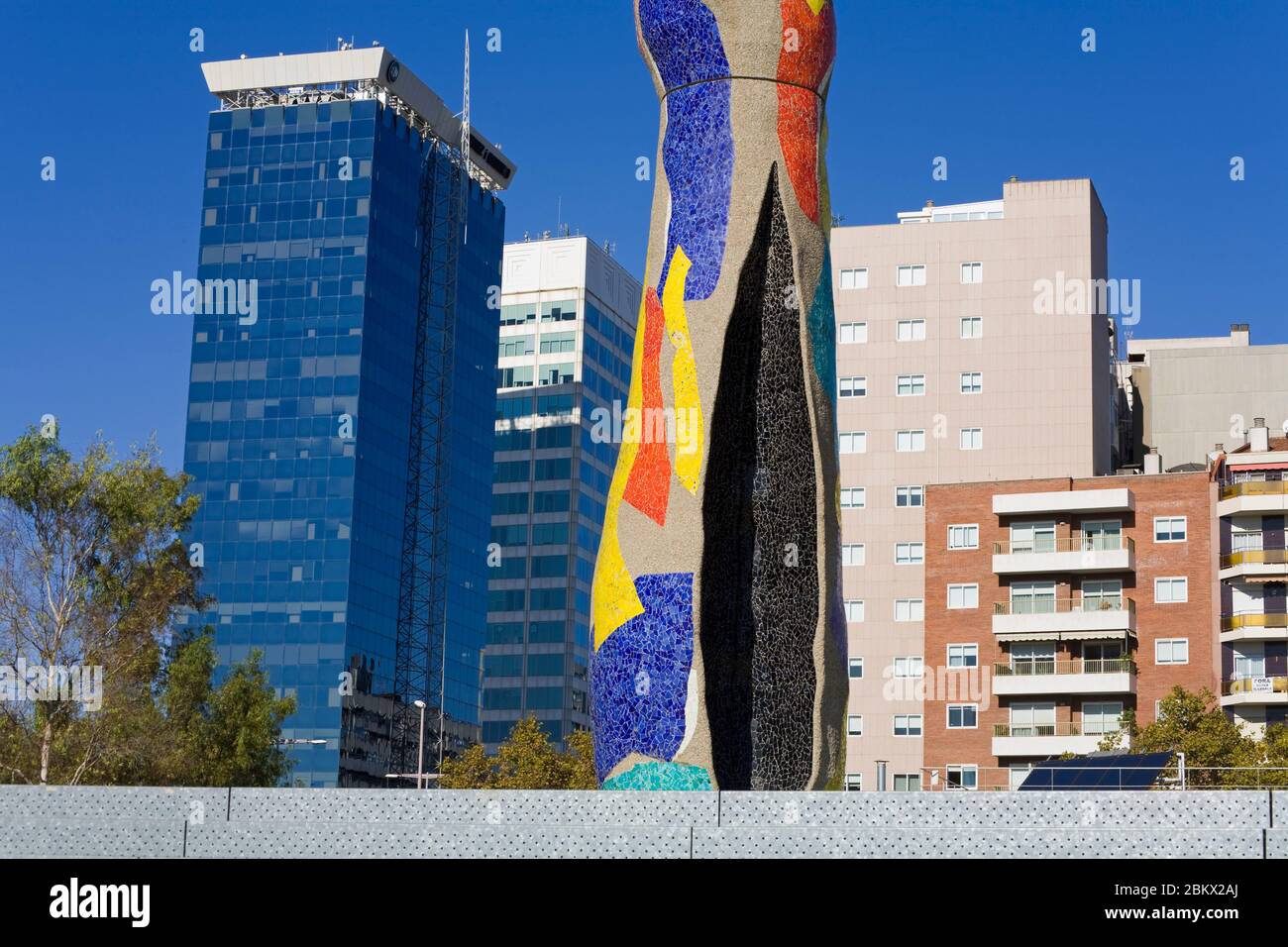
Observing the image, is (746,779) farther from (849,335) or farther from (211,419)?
(211,419)

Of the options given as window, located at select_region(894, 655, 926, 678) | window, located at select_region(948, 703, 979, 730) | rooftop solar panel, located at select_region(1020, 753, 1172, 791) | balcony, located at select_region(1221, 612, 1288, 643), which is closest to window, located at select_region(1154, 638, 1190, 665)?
balcony, located at select_region(1221, 612, 1288, 643)

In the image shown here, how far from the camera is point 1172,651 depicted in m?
65.0

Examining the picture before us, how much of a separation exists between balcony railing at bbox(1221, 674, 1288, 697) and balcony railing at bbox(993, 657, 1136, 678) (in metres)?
3.12

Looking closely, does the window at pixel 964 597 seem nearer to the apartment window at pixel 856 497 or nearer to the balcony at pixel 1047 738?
the balcony at pixel 1047 738

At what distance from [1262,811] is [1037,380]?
194 ft

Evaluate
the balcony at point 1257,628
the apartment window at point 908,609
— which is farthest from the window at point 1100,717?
the apartment window at point 908,609

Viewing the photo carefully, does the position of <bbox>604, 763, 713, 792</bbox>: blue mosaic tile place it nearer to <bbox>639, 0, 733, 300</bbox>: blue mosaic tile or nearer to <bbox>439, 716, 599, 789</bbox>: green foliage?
<bbox>639, 0, 733, 300</bbox>: blue mosaic tile

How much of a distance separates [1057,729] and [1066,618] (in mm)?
3790

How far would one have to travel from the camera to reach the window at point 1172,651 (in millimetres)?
64812

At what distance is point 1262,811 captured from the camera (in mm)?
18609

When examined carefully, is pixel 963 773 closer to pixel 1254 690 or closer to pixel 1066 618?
pixel 1066 618

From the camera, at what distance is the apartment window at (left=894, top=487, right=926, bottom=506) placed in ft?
252
